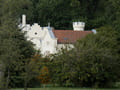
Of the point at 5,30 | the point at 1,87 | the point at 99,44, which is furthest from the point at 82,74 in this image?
the point at 1,87

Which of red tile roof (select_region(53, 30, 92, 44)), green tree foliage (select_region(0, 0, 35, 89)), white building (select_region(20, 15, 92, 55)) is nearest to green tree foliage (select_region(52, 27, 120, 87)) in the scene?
green tree foliage (select_region(0, 0, 35, 89))

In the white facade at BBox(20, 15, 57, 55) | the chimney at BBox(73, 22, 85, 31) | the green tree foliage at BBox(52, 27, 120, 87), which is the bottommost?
the green tree foliage at BBox(52, 27, 120, 87)

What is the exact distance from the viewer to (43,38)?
63281mm

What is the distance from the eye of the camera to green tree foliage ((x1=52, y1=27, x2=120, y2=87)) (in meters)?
39.0

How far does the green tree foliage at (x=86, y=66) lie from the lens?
38969 mm

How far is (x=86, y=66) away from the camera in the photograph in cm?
3925

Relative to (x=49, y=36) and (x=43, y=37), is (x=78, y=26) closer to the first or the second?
(x=43, y=37)

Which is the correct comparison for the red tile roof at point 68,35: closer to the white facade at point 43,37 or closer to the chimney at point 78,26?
the white facade at point 43,37

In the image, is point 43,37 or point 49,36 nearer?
point 49,36

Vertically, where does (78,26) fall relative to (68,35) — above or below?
above

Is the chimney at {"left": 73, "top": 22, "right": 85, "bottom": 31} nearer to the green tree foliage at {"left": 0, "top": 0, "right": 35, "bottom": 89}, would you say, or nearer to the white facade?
the white facade

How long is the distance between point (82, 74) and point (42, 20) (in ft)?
135

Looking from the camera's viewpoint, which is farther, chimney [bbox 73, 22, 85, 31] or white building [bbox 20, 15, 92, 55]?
chimney [bbox 73, 22, 85, 31]

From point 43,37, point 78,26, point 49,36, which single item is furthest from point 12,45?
point 78,26
